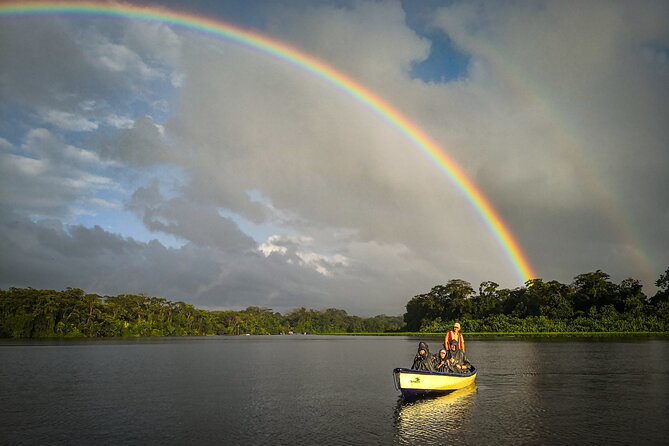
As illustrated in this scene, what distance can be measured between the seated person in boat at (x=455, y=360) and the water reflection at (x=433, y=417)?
156 centimetres

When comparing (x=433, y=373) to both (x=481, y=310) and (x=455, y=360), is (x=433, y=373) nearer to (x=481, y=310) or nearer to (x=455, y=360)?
(x=455, y=360)

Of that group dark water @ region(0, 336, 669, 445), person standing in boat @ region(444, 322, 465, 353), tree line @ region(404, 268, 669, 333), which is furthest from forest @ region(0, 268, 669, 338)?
person standing in boat @ region(444, 322, 465, 353)

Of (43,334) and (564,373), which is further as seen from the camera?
(43,334)

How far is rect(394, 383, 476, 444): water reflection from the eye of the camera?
20844 millimetres

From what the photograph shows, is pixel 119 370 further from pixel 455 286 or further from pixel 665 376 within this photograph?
pixel 455 286

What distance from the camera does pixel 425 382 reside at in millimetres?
30141

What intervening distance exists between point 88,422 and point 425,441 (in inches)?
647

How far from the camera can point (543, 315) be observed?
137875 millimetres

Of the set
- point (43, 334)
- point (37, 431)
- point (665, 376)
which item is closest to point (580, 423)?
point (665, 376)

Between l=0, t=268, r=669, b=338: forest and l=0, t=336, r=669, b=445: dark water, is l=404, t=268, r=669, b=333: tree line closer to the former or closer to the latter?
l=0, t=268, r=669, b=338: forest

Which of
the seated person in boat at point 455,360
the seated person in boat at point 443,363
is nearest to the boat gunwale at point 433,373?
the seated person in boat at point 455,360

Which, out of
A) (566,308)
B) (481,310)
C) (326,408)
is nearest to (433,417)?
(326,408)

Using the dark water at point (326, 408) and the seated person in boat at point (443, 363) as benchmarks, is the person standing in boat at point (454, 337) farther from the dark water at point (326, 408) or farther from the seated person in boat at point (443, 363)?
the dark water at point (326, 408)

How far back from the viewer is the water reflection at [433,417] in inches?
821
